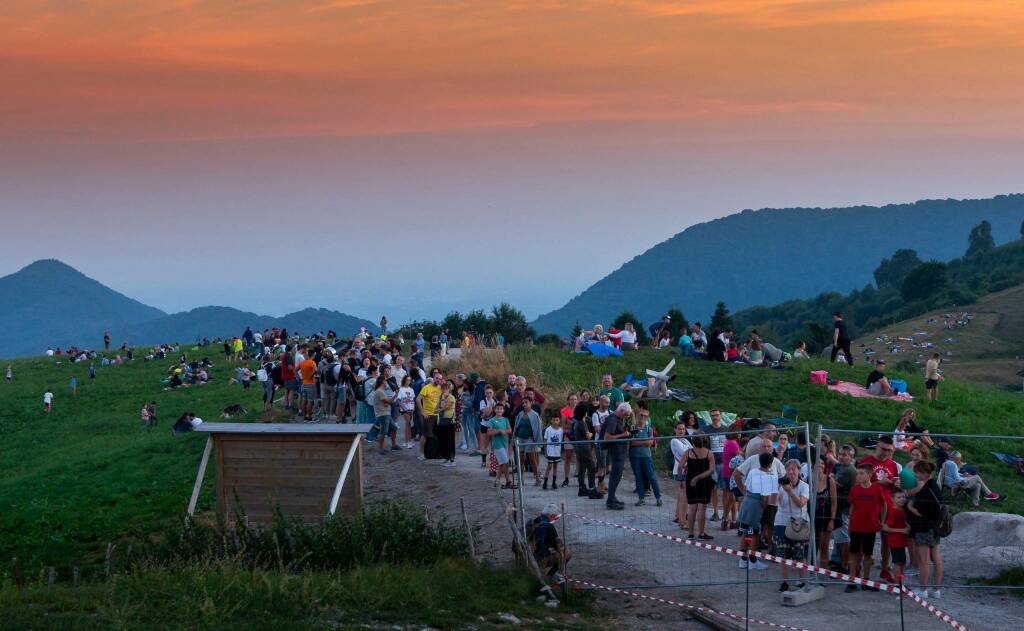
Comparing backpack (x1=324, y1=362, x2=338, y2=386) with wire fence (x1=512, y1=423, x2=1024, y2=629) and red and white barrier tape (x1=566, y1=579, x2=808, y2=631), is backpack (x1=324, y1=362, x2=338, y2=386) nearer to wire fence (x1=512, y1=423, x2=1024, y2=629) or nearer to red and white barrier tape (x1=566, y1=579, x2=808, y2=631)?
wire fence (x1=512, y1=423, x2=1024, y2=629)

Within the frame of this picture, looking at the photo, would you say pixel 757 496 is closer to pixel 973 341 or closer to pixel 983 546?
pixel 983 546

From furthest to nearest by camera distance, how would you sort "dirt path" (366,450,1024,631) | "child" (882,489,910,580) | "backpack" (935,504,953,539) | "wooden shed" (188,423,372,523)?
"wooden shed" (188,423,372,523)
"child" (882,489,910,580)
"backpack" (935,504,953,539)
"dirt path" (366,450,1024,631)

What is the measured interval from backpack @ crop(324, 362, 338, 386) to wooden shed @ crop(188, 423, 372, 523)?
10.1 meters

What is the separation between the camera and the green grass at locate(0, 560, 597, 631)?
11.4 metres

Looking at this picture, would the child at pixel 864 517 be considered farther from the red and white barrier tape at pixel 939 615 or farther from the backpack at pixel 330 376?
the backpack at pixel 330 376

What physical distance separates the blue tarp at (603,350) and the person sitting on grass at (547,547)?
21104 mm

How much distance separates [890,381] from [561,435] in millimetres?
15690

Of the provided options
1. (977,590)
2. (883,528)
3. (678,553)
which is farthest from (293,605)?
(977,590)

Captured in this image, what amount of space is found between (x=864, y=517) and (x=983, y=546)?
9.44 feet

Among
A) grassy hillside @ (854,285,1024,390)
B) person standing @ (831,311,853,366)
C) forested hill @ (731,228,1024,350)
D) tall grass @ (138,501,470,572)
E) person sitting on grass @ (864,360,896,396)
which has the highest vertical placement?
forested hill @ (731,228,1024,350)

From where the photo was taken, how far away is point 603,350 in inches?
1414

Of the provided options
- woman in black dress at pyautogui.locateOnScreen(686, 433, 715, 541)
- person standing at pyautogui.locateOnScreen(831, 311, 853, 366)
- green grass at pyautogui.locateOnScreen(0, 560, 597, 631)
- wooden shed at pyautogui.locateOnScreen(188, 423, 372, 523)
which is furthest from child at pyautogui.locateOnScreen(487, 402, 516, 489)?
person standing at pyautogui.locateOnScreen(831, 311, 853, 366)

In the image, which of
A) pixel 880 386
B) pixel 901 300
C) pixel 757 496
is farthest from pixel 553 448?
pixel 901 300

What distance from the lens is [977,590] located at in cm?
1452
